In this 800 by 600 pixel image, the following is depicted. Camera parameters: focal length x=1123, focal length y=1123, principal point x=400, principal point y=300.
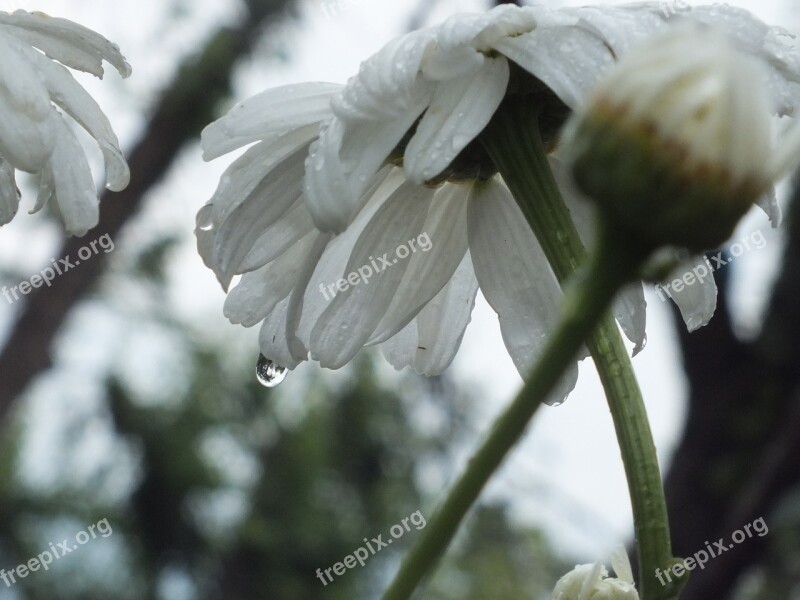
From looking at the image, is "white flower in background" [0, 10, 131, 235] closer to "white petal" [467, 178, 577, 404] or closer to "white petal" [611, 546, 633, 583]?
"white petal" [467, 178, 577, 404]

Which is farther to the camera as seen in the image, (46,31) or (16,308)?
(16,308)

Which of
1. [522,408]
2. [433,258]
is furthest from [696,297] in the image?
[522,408]

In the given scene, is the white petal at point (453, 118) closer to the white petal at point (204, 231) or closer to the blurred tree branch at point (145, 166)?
the white petal at point (204, 231)

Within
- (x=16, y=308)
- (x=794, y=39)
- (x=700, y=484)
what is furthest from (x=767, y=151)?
(x=16, y=308)

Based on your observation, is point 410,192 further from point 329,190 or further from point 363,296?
point 329,190

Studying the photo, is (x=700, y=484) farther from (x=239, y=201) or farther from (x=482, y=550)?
(x=482, y=550)

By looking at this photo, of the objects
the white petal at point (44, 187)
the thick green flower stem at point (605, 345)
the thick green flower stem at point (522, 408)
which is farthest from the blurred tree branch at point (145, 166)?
the thick green flower stem at point (522, 408)
